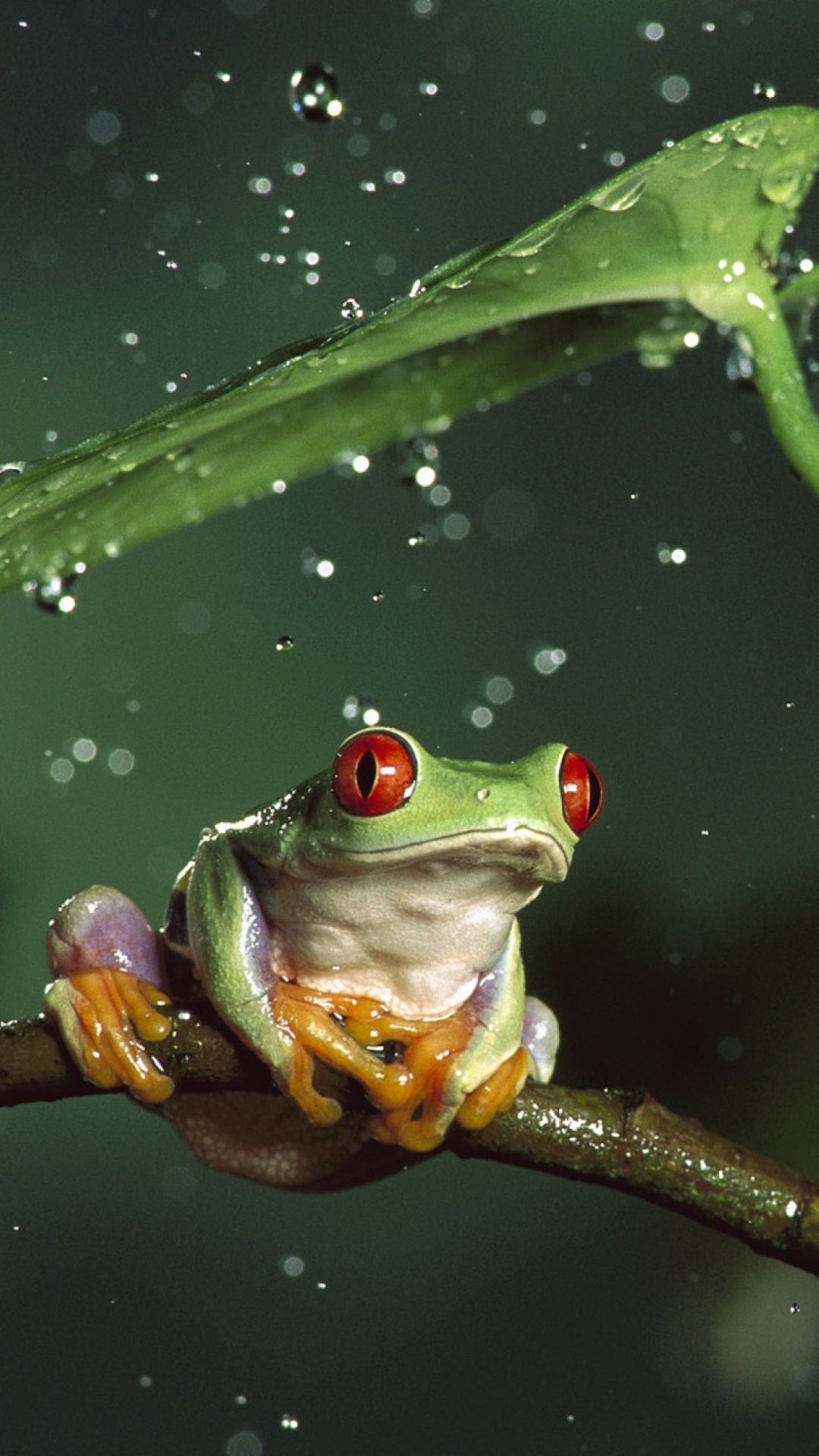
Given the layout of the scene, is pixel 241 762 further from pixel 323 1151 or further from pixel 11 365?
pixel 323 1151

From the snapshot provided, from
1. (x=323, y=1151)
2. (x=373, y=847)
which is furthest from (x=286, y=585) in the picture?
(x=373, y=847)

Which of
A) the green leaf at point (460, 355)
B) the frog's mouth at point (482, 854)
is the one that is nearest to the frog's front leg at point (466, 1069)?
Answer: the frog's mouth at point (482, 854)

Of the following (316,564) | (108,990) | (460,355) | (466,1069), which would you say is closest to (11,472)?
(460,355)

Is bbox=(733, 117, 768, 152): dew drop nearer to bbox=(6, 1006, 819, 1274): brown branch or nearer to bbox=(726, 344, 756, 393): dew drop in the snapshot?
bbox=(726, 344, 756, 393): dew drop

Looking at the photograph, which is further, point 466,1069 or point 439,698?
point 439,698

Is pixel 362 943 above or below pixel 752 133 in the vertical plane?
below

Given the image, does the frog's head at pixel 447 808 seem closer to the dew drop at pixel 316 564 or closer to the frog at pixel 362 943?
the frog at pixel 362 943

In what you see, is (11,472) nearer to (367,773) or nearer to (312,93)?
(367,773)
